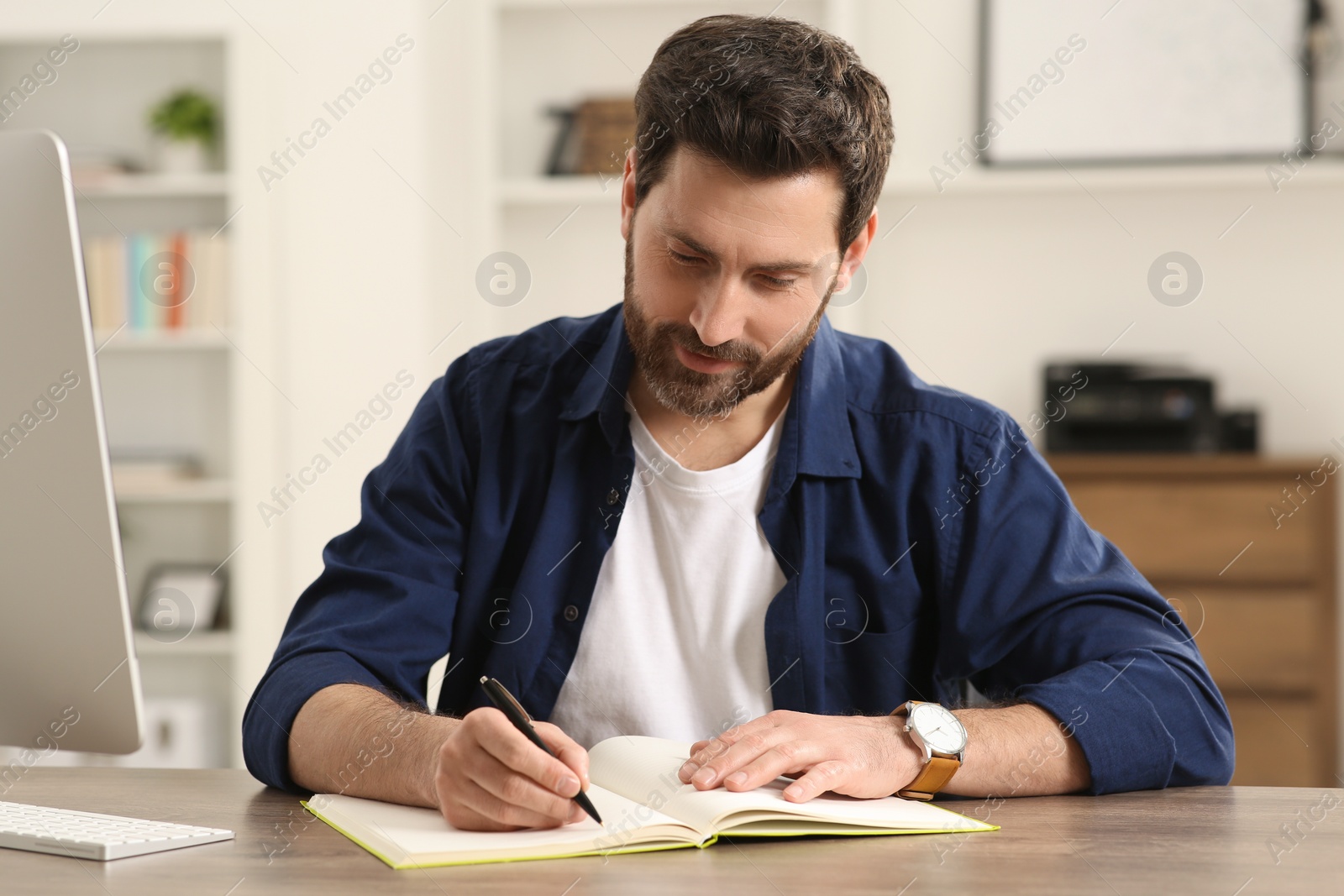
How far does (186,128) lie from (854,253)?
2652mm

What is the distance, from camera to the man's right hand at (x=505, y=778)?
92cm

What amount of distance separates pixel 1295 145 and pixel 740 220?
2.76 m

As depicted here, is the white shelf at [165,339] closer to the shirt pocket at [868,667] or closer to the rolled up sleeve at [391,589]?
the rolled up sleeve at [391,589]

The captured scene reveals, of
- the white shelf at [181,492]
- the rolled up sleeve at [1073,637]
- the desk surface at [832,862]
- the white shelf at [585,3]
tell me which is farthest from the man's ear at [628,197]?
the white shelf at [181,492]

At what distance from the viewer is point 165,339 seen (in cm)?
353

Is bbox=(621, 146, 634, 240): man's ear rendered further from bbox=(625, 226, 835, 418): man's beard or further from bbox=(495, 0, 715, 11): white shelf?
bbox=(495, 0, 715, 11): white shelf

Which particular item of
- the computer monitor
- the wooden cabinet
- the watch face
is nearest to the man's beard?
the watch face

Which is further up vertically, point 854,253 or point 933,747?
point 854,253

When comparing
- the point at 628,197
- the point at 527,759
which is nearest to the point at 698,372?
the point at 628,197

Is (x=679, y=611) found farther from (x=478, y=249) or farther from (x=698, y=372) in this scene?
(x=478, y=249)

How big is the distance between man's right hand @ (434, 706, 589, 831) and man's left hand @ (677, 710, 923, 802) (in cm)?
12

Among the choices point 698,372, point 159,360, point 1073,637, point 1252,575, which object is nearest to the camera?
point 1073,637

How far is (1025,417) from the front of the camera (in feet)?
11.8

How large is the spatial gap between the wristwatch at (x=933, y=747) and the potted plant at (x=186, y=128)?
10.2ft
